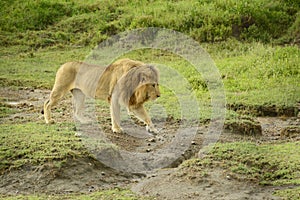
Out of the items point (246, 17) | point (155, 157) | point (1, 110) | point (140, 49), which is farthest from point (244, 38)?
point (155, 157)

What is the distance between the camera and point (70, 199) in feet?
21.7

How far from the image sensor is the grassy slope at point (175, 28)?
461 inches

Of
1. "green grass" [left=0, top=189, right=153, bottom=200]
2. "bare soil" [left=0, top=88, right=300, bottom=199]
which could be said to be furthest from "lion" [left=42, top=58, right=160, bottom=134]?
"green grass" [left=0, top=189, right=153, bottom=200]

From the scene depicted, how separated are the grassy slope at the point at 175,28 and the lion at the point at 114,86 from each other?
1.96 ft

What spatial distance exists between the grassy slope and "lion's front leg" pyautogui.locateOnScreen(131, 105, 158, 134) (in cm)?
93

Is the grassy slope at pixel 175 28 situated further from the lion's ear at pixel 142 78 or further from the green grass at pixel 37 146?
the lion's ear at pixel 142 78

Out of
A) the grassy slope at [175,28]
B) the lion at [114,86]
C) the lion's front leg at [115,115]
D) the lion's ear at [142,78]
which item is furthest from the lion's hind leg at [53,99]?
the lion's ear at [142,78]

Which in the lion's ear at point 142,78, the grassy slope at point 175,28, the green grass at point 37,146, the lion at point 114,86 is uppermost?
the lion's ear at point 142,78

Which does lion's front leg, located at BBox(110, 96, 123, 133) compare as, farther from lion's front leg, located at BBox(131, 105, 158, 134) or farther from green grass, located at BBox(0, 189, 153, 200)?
green grass, located at BBox(0, 189, 153, 200)

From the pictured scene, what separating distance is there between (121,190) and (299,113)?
422cm

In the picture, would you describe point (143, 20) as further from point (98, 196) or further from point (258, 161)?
point (98, 196)

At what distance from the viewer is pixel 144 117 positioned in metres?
8.84

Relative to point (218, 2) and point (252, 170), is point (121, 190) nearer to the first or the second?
point (252, 170)

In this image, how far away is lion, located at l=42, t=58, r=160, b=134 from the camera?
848 cm
